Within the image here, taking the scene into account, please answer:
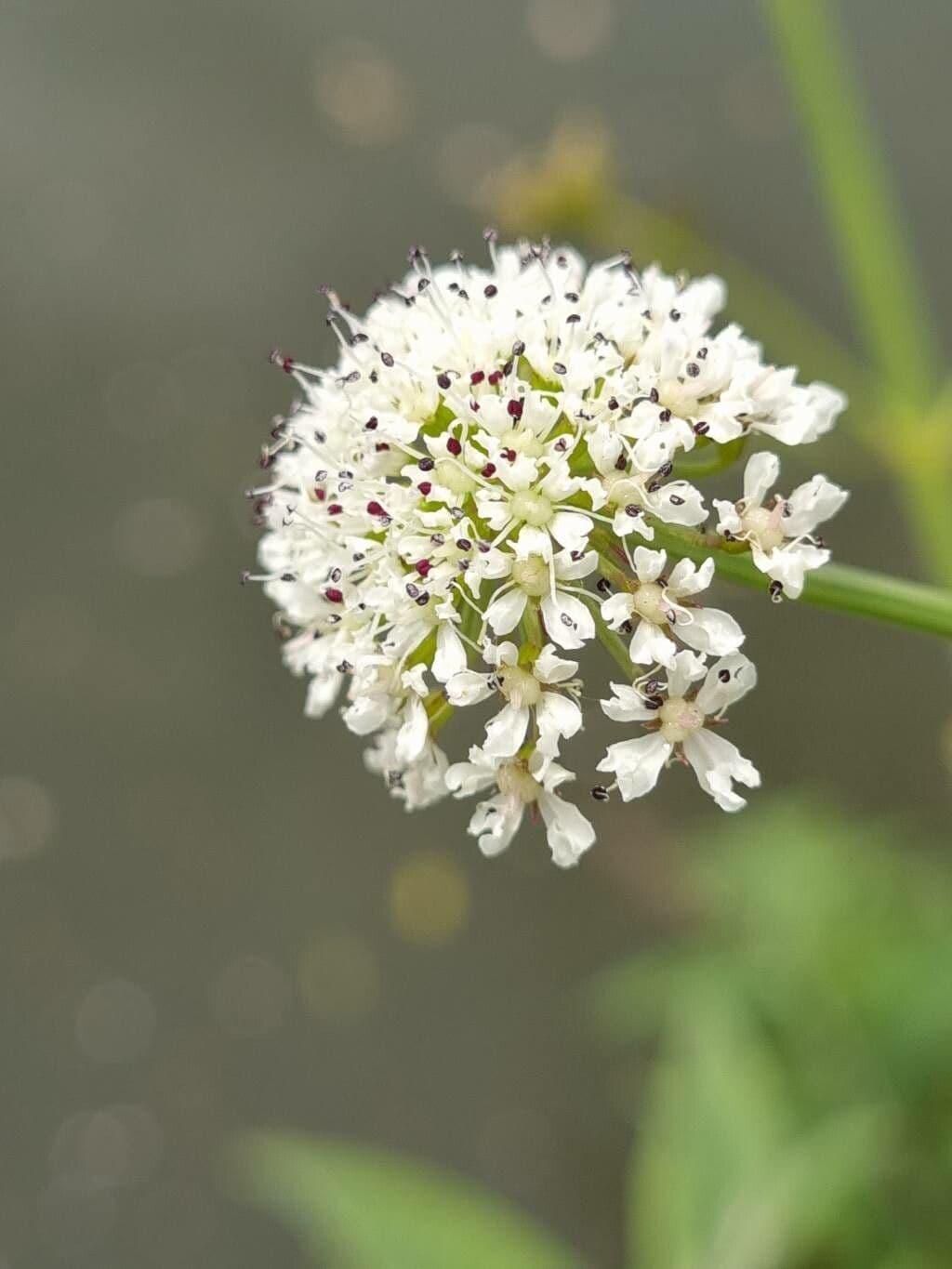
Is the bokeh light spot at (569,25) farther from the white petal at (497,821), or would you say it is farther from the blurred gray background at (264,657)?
the white petal at (497,821)

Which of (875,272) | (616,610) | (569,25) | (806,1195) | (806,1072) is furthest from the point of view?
(569,25)

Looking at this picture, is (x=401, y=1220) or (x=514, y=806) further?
(x=401, y=1220)

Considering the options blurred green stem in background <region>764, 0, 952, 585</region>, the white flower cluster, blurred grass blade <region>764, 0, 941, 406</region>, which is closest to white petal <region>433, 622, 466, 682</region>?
the white flower cluster

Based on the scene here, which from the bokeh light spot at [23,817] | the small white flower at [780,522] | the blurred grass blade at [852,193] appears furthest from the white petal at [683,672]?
the bokeh light spot at [23,817]

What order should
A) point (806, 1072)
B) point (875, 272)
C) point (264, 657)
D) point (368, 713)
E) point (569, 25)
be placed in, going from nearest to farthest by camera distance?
point (368, 713)
point (875, 272)
point (806, 1072)
point (569, 25)
point (264, 657)

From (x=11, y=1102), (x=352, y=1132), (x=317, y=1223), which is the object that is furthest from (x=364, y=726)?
(x=11, y=1102)

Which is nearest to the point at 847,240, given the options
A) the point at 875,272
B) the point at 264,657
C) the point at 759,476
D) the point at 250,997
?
the point at 875,272

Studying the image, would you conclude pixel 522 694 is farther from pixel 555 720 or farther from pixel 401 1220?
pixel 401 1220

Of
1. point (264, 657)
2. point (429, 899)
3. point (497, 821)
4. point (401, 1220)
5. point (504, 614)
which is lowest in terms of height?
point (401, 1220)

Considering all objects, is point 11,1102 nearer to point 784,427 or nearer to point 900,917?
point 900,917

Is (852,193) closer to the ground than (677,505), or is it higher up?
higher up
